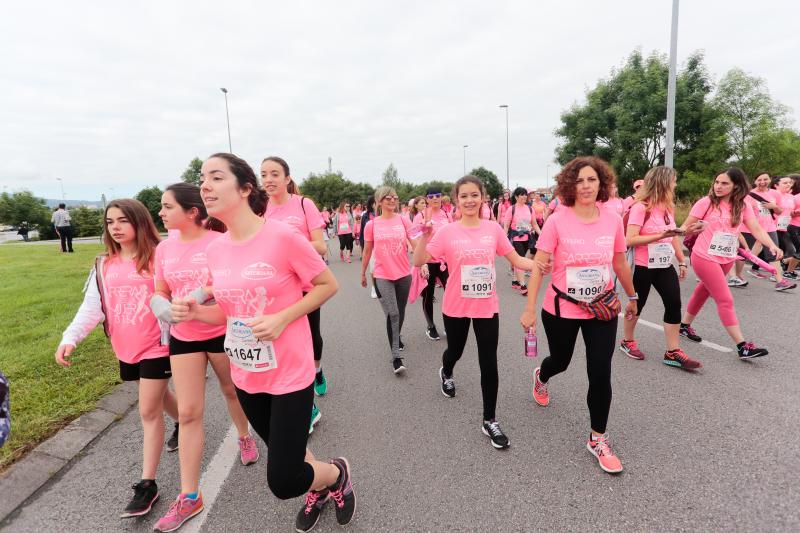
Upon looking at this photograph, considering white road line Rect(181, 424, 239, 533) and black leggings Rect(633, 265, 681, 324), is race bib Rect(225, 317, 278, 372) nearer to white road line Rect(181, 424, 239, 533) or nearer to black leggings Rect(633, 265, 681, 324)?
white road line Rect(181, 424, 239, 533)

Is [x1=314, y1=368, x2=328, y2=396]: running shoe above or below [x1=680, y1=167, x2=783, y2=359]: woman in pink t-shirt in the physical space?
below

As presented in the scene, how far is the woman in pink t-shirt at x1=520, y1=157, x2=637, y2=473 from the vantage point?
2.77 metres

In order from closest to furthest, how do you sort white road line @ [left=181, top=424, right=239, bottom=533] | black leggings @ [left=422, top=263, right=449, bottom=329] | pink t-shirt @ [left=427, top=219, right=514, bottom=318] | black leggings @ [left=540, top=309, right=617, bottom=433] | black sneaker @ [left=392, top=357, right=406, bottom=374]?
1. white road line @ [left=181, top=424, right=239, bottom=533]
2. black leggings @ [left=540, top=309, right=617, bottom=433]
3. pink t-shirt @ [left=427, top=219, right=514, bottom=318]
4. black sneaker @ [left=392, top=357, right=406, bottom=374]
5. black leggings @ [left=422, top=263, right=449, bottom=329]

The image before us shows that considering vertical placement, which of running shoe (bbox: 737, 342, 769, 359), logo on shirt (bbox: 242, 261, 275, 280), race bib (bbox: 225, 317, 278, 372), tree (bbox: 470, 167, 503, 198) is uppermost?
tree (bbox: 470, 167, 503, 198)

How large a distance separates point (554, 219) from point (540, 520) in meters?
1.94

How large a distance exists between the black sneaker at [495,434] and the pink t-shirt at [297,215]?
7.62ft

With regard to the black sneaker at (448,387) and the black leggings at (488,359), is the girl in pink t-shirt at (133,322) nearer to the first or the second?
the black leggings at (488,359)

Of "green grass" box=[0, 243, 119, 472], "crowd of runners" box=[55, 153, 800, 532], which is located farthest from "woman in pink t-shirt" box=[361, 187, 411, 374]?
"green grass" box=[0, 243, 119, 472]

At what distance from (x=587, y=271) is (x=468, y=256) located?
857 mm

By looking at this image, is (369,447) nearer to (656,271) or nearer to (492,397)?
(492,397)

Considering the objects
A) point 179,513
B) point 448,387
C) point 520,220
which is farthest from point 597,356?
point 520,220

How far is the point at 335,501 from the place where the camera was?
2.33m

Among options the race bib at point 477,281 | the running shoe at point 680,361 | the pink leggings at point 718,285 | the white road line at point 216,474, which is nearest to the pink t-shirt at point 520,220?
the pink leggings at point 718,285

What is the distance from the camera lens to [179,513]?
235cm
